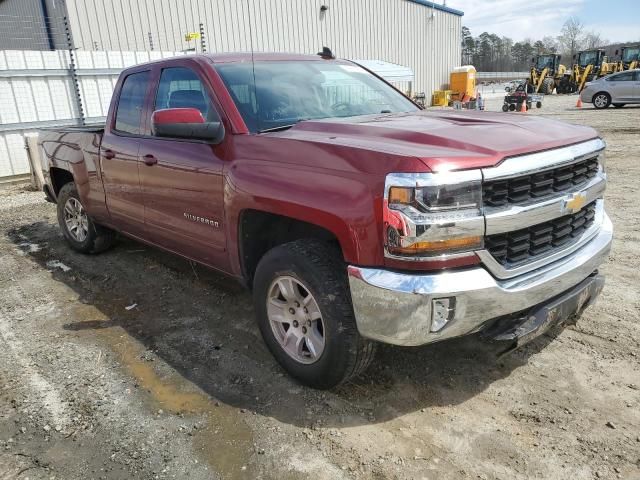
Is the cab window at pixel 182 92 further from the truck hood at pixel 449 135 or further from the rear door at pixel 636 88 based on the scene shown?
the rear door at pixel 636 88

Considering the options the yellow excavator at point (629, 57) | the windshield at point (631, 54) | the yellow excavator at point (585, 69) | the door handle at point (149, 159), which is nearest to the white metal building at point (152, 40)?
the door handle at point (149, 159)

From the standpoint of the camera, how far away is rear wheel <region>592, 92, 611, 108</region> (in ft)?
76.9

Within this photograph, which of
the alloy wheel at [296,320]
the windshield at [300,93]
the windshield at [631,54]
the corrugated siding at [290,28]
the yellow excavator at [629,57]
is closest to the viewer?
the alloy wheel at [296,320]

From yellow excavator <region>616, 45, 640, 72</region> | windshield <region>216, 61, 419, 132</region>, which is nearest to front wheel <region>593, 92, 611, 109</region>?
yellow excavator <region>616, 45, 640, 72</region>

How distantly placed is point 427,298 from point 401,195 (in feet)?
1.54

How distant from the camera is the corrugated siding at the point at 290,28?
14336mm

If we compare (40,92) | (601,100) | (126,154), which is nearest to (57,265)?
(126,154)

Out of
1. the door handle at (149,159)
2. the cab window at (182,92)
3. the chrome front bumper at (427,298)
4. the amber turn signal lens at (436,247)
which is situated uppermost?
the cab window at (182,92)

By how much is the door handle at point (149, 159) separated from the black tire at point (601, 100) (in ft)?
81.5

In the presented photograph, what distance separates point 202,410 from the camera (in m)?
2.86

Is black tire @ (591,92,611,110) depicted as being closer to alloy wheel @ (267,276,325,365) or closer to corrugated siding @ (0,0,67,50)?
corrugated siding @ (0,0,67,50)

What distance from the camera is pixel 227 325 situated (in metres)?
3.87

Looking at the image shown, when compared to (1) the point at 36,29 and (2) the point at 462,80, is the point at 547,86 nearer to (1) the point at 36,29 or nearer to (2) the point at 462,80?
(2) the point at 462,80

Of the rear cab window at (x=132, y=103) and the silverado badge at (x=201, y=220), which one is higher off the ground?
the rear cab window at (x=132, y=103)
